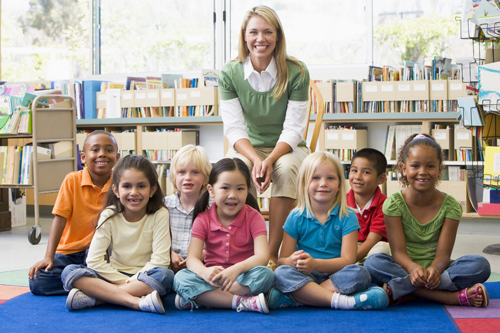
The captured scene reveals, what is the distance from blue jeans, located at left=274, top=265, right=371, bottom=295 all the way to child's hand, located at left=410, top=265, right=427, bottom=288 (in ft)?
0.46

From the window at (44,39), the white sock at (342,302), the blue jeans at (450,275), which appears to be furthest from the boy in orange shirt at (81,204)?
the window at (44,39)

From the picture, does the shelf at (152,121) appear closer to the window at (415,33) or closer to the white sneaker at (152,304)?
the window at (415,33)

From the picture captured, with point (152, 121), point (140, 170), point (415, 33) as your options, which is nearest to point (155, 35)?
point (152, 121)

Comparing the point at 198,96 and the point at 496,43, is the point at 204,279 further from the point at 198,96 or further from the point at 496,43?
the point at 198,96

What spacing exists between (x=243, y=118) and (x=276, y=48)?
1.07 feet

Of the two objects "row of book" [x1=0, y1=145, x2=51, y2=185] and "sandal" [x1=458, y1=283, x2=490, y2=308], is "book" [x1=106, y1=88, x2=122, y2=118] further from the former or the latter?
"sandal" [x1=458, y1=283, x2=490, y2=308]

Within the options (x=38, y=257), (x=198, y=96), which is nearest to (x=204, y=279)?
(x=38, y=257)

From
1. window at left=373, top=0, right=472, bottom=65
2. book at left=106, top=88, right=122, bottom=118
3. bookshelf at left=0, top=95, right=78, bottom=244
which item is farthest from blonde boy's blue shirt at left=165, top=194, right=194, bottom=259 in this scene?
window at left=373, top=0, right=472, bottom=65

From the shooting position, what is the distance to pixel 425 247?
1905mm

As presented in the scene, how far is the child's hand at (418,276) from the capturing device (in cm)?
175

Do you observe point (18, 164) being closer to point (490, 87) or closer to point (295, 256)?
point (295, 256)

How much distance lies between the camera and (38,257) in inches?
111

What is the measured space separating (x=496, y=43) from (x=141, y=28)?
363 cm

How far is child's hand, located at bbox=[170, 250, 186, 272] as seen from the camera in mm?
1933
